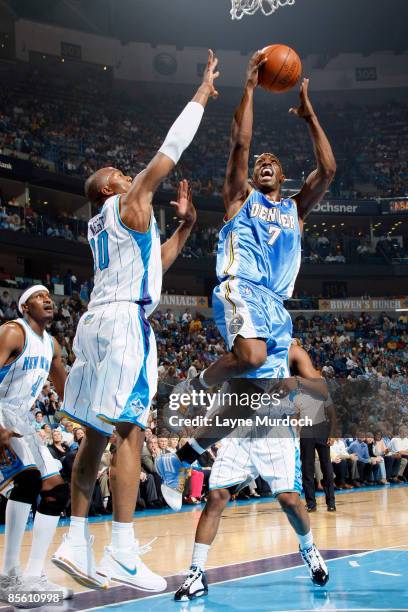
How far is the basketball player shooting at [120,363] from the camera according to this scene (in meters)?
3.54

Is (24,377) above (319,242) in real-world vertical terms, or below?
below

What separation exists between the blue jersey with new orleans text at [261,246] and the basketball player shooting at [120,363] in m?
1.04

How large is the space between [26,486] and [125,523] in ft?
4.10

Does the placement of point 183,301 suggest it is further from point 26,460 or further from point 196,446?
point 26,460

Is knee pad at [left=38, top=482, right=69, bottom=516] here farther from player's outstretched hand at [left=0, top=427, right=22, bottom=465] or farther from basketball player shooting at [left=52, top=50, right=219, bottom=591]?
basketball player shooting at [left=52, top=50, right=219, bottom=591]

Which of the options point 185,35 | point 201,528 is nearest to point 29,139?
point 185,35

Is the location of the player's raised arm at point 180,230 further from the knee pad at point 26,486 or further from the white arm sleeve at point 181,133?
the knee pad at point 26,486

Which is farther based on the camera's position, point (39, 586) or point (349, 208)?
point (349, 208)

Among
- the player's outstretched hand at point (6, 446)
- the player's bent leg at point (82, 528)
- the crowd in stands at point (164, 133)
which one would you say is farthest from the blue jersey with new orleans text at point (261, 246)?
the crowd in stands at point (164, 133)

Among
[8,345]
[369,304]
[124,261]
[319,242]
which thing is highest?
[319,242]

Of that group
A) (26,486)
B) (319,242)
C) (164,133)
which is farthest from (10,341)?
(164,133)

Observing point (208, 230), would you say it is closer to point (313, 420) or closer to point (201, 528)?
point (313, 420)

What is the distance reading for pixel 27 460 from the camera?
4.52 metres

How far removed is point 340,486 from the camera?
14578 mm
